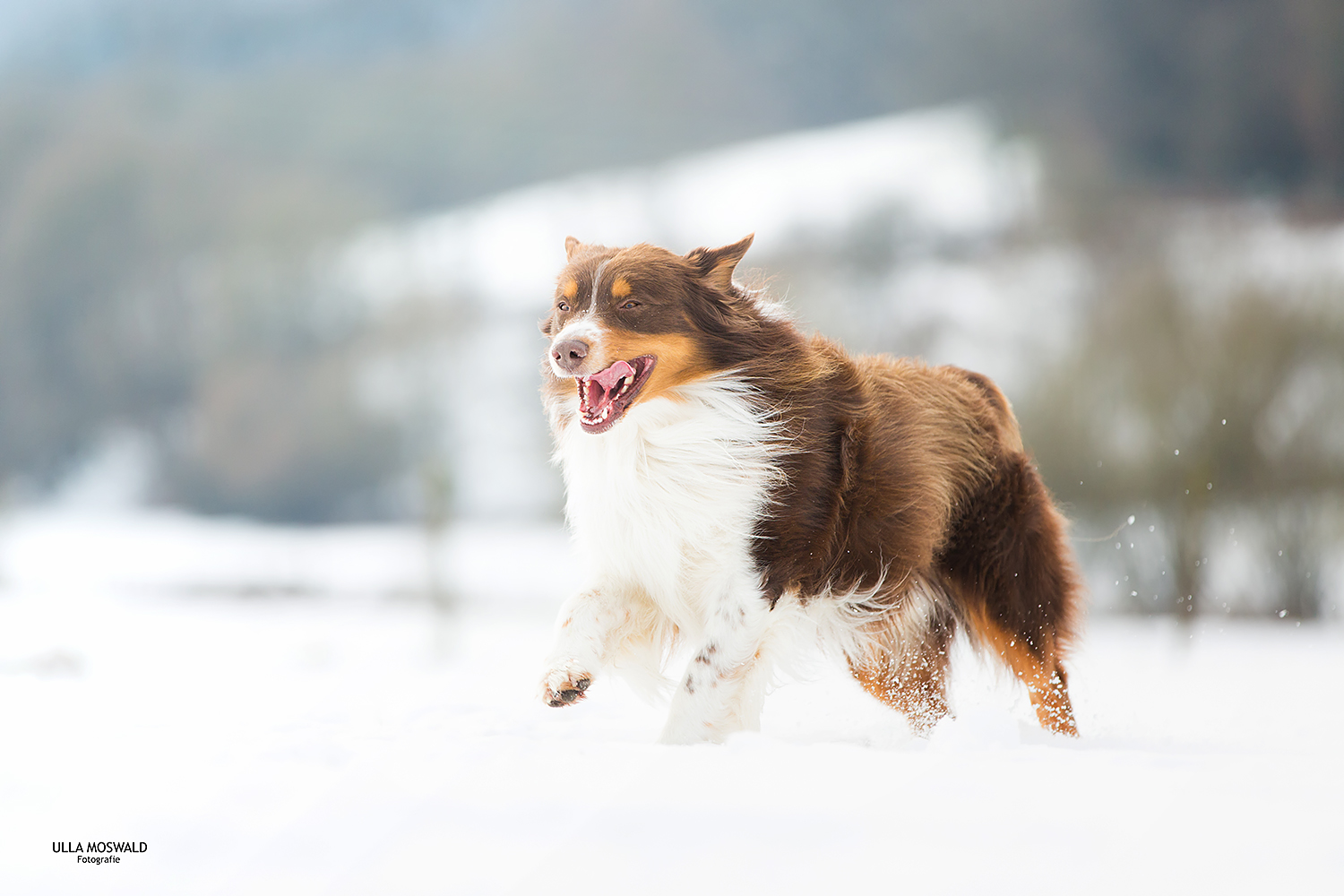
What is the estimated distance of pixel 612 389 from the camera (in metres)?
3.79

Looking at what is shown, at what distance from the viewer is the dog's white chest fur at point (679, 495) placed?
388 cm

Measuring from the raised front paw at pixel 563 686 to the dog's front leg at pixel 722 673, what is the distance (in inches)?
13.1

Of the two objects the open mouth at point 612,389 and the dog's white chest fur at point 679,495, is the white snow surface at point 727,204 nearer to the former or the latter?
the dog's white chest fur at point 679,495

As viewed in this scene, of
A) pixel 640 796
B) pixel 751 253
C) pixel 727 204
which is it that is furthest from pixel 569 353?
pixel 727 204

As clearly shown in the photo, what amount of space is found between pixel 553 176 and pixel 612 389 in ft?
74.0

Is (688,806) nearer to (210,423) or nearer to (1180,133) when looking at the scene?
(1180,133)

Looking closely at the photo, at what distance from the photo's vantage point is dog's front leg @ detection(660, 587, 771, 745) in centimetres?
374

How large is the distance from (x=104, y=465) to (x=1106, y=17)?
2232cm

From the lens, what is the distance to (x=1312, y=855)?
9.24 ft

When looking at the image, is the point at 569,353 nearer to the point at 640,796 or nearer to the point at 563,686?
the point at 563,686

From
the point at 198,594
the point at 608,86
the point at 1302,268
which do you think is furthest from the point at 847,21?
the point at 198,594

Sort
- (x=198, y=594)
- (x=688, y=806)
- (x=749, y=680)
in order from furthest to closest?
(x=198, y=594) → (x=749, y=680) → (x=688, y=806)

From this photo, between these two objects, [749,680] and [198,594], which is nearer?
[749,680]

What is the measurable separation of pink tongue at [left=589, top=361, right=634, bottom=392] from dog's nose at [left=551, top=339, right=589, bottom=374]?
0.54 feet
